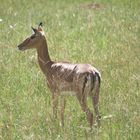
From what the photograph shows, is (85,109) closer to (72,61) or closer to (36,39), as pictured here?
(36,39)

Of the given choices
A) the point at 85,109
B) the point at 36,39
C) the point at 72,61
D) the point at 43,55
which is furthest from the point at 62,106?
the point at 72,61

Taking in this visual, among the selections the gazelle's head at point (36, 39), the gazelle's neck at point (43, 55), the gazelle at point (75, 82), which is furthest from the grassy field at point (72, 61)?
the gazelle's head at point (36, 39)

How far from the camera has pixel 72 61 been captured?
11.2 meters

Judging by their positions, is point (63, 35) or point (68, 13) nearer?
point (63, 35)

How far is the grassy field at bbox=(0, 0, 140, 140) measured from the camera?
22.1 feet

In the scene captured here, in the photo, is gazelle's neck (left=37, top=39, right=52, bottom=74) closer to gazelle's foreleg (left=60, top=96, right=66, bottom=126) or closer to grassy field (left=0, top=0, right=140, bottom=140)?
grassy field (left=0, top=0, right=140, bottom=140)

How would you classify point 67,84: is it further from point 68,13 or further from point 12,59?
point 68,13

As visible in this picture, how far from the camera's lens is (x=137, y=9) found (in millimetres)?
17672

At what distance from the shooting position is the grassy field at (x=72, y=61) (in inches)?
265

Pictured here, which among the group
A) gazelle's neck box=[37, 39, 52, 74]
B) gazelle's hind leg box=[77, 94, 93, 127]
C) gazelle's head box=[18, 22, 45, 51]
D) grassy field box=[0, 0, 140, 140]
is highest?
gazelle's head box=[18, 22, 45, 51]

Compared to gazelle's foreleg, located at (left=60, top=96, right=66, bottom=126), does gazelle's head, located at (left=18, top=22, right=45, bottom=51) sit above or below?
above

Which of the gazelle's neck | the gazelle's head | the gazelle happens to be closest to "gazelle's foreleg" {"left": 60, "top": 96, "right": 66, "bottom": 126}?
the gazelle

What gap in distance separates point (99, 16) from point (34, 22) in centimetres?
197

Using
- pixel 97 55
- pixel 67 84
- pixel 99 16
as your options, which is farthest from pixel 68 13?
pixel 67 84
